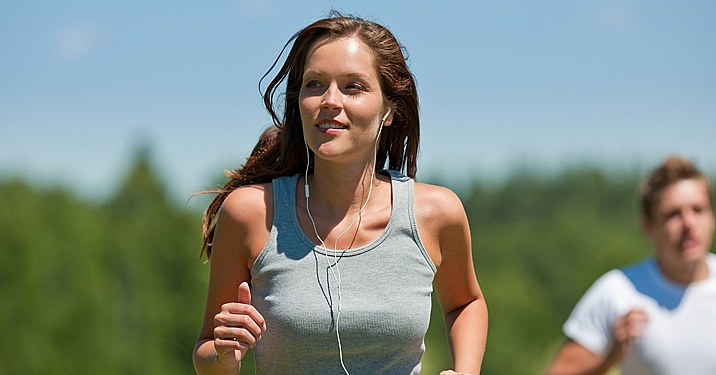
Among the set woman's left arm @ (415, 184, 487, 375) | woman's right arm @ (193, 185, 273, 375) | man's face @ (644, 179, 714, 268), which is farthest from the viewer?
woman's left arm @ (415, 184, 487, 375)

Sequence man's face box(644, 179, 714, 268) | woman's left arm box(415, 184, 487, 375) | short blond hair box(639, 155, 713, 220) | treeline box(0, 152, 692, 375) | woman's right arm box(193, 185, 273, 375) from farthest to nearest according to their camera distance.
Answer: treeline box(0, 152, 692, 375), woman's left arm box(415, 184, 487, 375), woman's right arm box(193, 185, 273, 375), short blond hair box(639, 155, 713, 220), man's face box(644, 179, 714, 268)

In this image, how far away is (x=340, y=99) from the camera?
3.13 metres

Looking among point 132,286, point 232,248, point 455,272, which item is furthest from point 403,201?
point 132,286

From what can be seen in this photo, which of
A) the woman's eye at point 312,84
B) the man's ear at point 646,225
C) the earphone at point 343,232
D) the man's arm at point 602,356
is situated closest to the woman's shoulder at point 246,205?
the earphone at point 343,232

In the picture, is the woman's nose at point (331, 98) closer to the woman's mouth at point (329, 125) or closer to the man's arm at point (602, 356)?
the woman's mouth at point (329, 125)

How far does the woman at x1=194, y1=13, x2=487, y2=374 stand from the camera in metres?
3.09

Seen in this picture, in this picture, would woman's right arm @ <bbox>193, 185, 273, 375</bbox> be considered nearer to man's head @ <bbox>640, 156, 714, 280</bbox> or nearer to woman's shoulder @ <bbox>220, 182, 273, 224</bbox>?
woman's shoulder @ <bbox>220, 182, 273, 224</bbox>

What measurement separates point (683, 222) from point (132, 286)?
3455 cm

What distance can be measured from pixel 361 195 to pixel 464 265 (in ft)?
1.60

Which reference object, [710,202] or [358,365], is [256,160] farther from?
[710,202]

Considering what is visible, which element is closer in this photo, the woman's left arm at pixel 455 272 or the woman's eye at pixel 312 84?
the woman's eye at pixel 312 84

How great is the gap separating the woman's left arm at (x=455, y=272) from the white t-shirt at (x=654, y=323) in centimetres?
62

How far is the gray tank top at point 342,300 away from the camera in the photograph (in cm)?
308

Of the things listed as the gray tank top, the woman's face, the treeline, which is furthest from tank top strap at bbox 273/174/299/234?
the treeline
